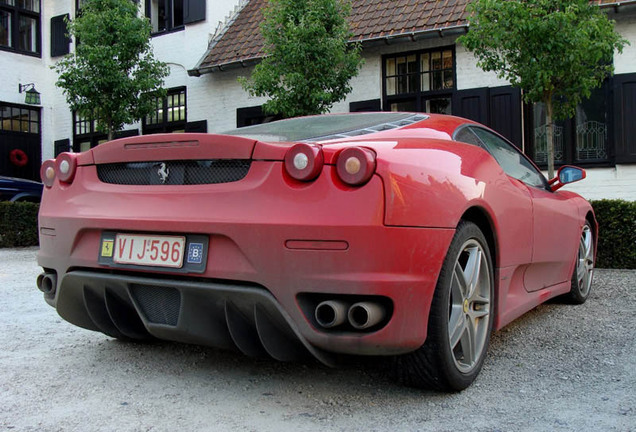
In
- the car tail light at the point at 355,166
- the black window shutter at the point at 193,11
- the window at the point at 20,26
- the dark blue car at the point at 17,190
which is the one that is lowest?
the car tail light at the point at 355,166

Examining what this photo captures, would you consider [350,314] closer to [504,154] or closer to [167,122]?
[504,154]

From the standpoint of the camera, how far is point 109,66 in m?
12.5

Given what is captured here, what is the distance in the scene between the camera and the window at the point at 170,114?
48.5 ft

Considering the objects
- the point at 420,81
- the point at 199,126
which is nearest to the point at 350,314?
the point at 420,81

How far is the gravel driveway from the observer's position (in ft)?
7.71

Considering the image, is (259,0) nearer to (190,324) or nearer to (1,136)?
(1,136)

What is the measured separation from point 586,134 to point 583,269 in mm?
5741

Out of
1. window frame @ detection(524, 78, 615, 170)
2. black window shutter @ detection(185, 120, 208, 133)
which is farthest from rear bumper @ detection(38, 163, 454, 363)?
black window shutter @ detection(185, 120, 208, 133)

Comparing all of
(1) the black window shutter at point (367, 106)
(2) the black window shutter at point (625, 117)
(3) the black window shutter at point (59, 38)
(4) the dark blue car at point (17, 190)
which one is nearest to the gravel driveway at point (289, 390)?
(2) the black window shutter at point (625, 117)

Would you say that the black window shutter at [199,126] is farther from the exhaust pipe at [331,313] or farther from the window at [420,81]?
the exhaust pipe at [331,313]

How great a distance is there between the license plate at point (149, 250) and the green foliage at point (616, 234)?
20.5 feet

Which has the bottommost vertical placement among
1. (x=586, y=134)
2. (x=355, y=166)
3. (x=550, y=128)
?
(x=355, y=166)

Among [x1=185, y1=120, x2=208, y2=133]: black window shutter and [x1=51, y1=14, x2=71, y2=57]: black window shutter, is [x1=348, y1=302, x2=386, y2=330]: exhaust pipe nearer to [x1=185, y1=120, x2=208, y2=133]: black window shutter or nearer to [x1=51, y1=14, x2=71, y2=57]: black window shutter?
[x1=185, y1=120, x2=208, y2=133]: black window shutter

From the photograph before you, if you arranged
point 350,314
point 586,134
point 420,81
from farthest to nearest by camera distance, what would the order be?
point 420,81 → point 586,134 → point 350,314
